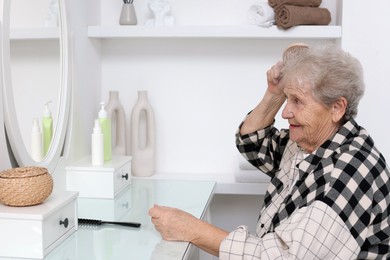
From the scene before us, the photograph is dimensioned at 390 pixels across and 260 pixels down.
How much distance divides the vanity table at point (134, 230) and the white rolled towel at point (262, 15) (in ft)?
2.35

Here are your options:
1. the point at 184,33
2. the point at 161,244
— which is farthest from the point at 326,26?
the point at 161,244

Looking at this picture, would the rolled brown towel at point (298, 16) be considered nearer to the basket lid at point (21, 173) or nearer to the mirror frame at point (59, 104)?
the mirror frame at point (59, 104)

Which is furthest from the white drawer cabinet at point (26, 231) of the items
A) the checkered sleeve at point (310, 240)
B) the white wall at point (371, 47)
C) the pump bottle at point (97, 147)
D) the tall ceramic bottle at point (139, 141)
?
the white wall at point (371, 47)

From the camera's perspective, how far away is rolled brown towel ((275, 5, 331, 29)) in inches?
94.7

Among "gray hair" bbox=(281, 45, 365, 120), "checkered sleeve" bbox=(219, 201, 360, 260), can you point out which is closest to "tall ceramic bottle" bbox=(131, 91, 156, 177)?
"gray hair" bbox=(281, 45, 365, 120)

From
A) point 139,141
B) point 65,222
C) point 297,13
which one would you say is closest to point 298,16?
point 297,13

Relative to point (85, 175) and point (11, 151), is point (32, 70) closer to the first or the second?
point (11, 151)

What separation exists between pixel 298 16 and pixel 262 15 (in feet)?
0.49

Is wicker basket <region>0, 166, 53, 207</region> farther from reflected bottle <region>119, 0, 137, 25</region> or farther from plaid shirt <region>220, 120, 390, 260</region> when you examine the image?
reflected bottle <region>119, 0, 137, 25</region>

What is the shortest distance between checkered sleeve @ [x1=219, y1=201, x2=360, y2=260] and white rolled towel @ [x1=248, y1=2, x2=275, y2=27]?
3.80 feet

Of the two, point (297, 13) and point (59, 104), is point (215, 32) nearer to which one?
point (297, 13)

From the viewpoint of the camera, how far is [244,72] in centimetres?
273

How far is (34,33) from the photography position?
187 centimetres

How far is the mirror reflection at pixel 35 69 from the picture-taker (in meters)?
1.76
